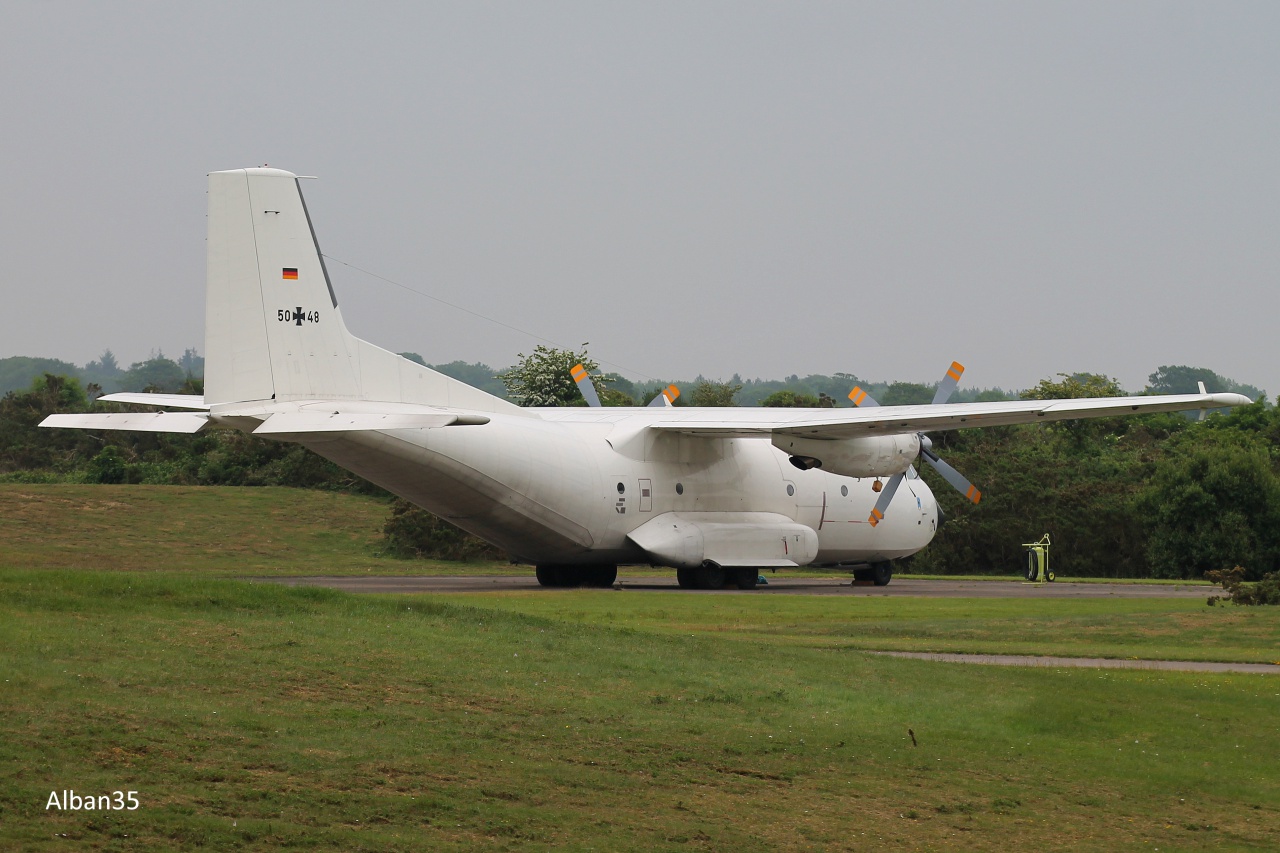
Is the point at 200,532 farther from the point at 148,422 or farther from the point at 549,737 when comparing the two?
the point at 549,737

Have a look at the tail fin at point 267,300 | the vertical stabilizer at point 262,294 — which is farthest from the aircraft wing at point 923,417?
the vertical stabilizer at point 262,294

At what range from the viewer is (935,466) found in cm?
3422

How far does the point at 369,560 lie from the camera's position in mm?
41031

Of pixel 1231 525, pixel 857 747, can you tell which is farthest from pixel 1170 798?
pixel 1231 525

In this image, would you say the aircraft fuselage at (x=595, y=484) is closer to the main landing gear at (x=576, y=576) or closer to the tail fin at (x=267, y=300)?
the main landing gear at (x=576, y=576)

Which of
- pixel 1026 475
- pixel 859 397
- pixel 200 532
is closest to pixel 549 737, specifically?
pixel 859 397

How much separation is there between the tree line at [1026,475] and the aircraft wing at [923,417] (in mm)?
9856

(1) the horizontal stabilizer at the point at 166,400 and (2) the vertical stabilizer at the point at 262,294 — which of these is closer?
(2) the vertical stabilizer at the point at 262,294

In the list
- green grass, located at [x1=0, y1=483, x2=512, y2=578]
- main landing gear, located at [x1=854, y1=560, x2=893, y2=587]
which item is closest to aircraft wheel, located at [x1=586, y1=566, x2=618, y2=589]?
green grass, located at [x1=0, y1=483, x2=512, y2=578]

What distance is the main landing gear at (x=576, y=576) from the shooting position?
3222 cm

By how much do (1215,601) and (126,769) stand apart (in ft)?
73.2

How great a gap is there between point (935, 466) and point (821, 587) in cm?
431

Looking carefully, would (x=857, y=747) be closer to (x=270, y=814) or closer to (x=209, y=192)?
(x=270, y=814)

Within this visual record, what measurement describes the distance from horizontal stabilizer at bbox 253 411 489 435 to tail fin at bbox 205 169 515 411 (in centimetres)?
115
